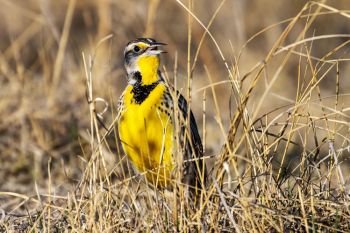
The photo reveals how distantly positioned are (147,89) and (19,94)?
2.14 metres

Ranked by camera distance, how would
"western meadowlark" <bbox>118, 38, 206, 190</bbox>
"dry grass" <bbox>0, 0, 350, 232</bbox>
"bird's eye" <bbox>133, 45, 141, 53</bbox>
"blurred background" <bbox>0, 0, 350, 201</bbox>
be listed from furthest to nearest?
"blurred background" <bbox>0, 0, 350, 201</bbox> < "bird's eye" <bbox>133, 45, 141, 53</bbox> < "western meadowlark" <bbox>118, 38, 206, 190</bbox> < "dry grass" <bbox>0, 0, 350, 232</bbox>

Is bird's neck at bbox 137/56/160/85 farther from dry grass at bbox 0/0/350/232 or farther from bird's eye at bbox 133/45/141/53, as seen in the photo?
dry grass at bbox 0/0/350/232

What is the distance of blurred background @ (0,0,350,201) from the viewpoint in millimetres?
5875

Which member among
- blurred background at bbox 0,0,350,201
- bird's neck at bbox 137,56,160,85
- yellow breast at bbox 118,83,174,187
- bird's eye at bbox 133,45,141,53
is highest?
blurred background at bbox 0,0,350,201

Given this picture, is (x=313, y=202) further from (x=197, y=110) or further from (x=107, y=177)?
(x=197, y=110)

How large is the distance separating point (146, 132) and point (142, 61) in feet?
1.77

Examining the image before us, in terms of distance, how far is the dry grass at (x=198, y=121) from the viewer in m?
3.47

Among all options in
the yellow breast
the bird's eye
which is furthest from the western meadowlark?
the bird's eye

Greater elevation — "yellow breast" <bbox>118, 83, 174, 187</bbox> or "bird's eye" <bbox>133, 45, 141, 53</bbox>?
"bird's eye" <bbox>133, 45, 141, 53</bbox>

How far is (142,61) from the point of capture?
186 inches

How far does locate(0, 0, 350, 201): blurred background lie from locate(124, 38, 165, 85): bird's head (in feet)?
0.67

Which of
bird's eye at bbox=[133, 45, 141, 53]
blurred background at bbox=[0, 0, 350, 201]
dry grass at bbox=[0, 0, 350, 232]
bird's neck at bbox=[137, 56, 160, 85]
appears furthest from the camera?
blurred background at bbox=[0, 0, 350, 201]

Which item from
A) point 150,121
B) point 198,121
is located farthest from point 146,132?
point 198,121

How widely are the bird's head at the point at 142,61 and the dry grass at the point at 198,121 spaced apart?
11.7 inches
